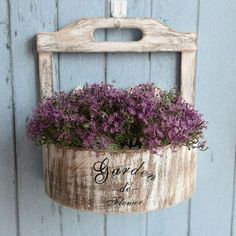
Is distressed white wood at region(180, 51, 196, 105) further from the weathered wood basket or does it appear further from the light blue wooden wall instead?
the weathered wood basket

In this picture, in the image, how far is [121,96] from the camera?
71cm

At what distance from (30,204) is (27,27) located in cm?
35

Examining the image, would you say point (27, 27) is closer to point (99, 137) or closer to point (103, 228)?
point (99, 137)

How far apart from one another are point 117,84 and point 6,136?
0.78 feet

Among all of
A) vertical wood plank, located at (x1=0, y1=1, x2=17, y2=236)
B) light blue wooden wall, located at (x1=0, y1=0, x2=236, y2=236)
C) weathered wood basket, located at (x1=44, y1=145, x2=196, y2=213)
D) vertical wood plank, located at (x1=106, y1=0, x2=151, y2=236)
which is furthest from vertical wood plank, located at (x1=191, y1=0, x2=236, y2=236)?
vertical wood plank, located at (x1=0, y1=1, x2=17, y2=236)

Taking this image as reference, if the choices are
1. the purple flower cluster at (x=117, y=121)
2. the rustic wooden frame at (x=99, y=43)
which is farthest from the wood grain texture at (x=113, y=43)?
the purple flower cluster at (x=117, y=121)

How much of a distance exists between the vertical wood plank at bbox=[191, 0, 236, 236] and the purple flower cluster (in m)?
0.20

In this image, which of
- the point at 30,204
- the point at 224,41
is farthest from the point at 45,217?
the point at 224,41

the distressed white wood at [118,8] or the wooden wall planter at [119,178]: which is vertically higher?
the distressed white wood at [118,8]

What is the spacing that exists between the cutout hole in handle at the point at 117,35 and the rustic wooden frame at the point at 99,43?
0.02 metres

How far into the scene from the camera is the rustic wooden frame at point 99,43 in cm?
82

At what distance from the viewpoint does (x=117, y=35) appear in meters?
0.86

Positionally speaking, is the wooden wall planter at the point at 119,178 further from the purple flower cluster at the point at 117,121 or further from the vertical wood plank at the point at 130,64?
the vertical wood plank at the point at 130,64

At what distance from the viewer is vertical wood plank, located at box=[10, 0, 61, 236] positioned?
0.83m
